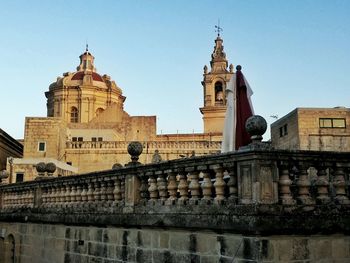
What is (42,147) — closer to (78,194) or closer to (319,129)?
(319,129)

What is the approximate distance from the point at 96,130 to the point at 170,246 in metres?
36.3

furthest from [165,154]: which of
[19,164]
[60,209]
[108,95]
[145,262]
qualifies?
[145,262]

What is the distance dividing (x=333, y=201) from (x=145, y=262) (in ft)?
10.1

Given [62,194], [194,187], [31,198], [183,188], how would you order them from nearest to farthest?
[194,187]
[183,188]
[62,194]
[31,198]

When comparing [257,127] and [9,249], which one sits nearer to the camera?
[257,127]

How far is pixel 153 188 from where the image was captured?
7012 mm

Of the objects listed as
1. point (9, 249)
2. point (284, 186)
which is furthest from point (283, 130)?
point (284, 186)

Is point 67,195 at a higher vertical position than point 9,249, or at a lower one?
higher

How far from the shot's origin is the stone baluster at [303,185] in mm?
5375

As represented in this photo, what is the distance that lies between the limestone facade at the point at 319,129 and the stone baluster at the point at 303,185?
18.1 meters

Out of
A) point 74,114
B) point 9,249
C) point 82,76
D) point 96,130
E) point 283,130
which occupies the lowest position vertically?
point 9,249

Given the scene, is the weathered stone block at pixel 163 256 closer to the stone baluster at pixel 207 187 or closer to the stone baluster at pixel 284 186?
the stone baluster at pixel 207 187

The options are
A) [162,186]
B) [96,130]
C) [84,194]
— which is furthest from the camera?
[96,130]

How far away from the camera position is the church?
36.1 m
